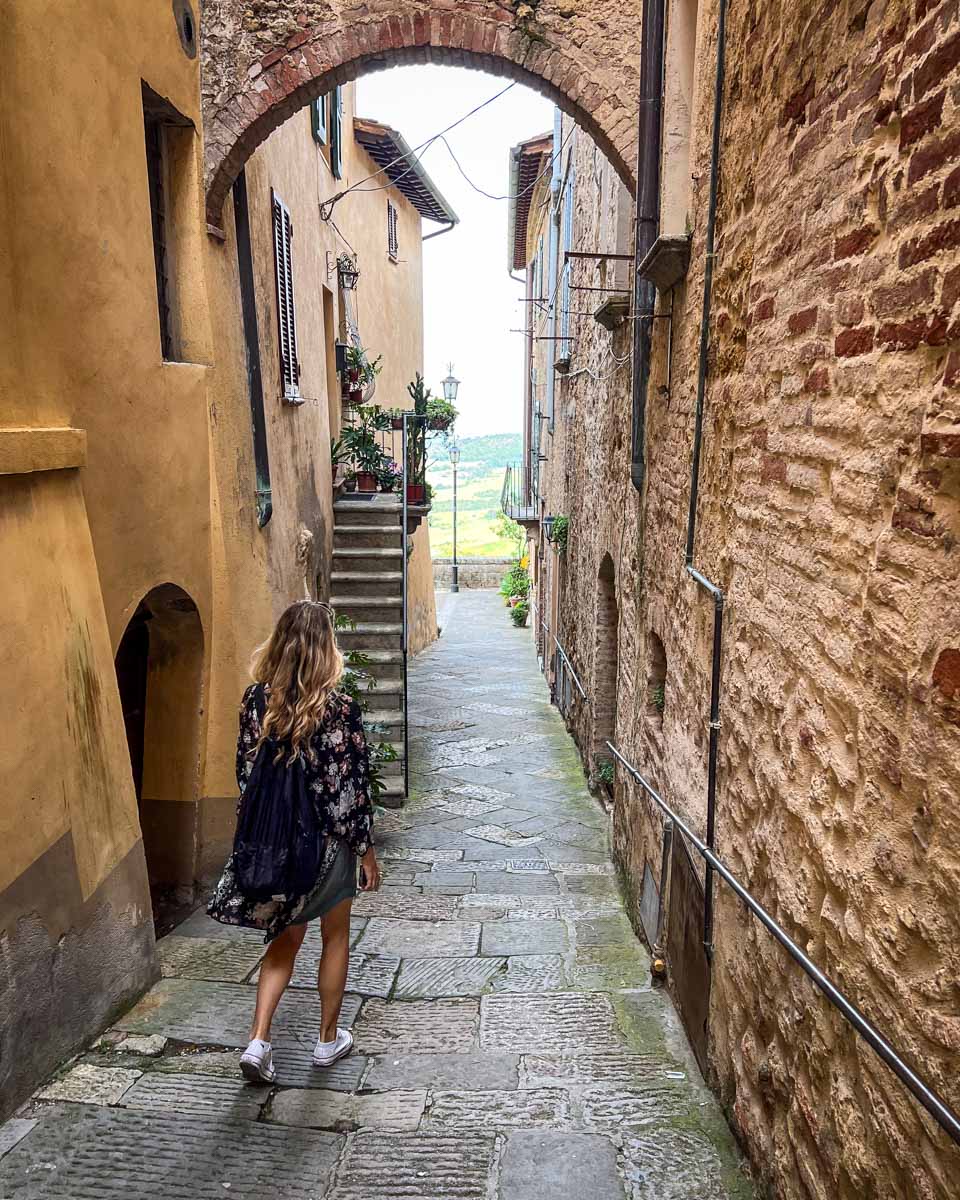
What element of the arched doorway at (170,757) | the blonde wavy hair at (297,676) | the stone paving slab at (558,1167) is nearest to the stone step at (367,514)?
the arched doorway at (170,757)

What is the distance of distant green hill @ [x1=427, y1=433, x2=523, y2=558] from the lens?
43.4 metres

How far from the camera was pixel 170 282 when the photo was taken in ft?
17.4

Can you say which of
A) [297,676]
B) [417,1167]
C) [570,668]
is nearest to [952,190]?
[297,676]

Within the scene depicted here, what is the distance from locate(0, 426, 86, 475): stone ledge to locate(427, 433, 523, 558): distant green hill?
2506 cm

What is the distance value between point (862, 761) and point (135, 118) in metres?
4.41

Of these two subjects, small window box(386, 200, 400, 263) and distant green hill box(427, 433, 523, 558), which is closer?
small window box(386, 200, 400, 263)

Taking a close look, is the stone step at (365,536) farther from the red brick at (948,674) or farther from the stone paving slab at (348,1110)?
the red brick at (948,674)

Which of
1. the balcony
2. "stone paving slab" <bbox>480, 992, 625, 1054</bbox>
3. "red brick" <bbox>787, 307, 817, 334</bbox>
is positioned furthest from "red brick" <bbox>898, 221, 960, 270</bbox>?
the balcony

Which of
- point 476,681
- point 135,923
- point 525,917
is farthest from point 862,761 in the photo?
point 476,681

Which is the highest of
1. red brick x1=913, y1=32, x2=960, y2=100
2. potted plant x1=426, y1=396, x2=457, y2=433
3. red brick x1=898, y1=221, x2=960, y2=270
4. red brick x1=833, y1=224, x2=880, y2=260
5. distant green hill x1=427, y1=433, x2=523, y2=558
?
red brick x1=913, y1=32, x2=960, y2=100

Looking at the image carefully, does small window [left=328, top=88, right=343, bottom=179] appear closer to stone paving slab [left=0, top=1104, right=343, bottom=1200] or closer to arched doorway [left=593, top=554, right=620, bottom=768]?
arched doorway [left=593, top=554, right=620, bottom=768]

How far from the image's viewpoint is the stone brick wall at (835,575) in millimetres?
1748

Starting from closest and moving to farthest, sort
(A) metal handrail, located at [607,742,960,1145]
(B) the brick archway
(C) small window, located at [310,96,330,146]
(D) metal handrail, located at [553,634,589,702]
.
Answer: (A) metal handrail, located at [607,742,960,1145] → (B) the brick archway → (D) metal handrail, located at [553,634,589,702] → (C) small window, located at [310,96,330,146]

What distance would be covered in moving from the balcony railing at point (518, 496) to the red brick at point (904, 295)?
14.7 m
